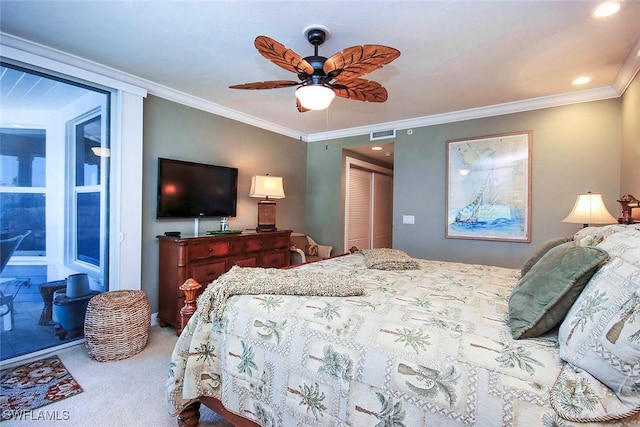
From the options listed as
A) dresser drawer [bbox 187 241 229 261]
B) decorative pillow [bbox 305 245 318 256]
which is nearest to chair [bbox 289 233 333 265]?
decorative pillow [bbox 305 245 318 256]

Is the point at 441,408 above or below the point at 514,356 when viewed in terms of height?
below

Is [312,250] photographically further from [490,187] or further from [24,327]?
[24,327]

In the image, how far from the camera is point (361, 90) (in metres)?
2.37

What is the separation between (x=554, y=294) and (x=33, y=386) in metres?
3.19

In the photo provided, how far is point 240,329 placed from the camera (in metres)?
1.55

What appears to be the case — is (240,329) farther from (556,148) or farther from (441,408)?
(556,148)

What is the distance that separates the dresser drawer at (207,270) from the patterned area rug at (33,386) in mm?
1180

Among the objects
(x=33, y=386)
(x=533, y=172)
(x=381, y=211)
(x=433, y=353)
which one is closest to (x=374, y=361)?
(x=433, y=353)

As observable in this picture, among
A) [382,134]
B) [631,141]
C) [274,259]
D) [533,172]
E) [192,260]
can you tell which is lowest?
[274,259]

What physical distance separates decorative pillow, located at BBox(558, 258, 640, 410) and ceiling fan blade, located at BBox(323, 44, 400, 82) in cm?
149

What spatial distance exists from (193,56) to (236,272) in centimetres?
189

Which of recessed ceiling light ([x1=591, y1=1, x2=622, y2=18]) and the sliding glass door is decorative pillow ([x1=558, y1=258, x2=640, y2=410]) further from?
the sliding glass door

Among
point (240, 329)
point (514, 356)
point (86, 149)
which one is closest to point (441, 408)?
point (514, 356)

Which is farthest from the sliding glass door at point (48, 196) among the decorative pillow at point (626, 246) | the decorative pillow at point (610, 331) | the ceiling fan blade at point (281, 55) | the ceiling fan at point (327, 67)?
the decorative pillow at point (626, 246)
